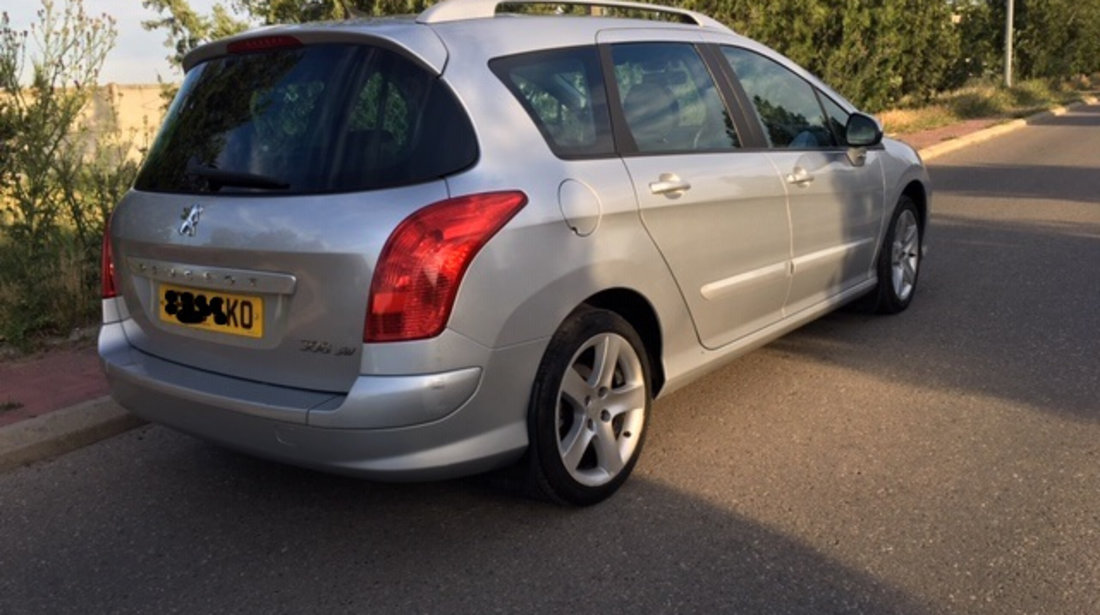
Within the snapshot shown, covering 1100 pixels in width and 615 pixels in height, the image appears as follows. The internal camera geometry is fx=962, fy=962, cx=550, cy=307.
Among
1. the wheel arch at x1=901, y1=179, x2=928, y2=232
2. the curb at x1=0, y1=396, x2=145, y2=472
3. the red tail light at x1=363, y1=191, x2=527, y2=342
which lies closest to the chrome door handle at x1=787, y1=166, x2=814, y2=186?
the wheel arch at x1=901, y1=179, x2=928, y2=232

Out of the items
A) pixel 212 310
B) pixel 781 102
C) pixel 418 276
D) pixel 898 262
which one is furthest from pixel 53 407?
pixel 898 262

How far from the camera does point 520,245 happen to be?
10.0 ft

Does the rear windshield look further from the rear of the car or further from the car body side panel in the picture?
the car body side panel

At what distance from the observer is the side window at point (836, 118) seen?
5.11 meters

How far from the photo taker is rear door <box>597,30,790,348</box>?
12.2ft

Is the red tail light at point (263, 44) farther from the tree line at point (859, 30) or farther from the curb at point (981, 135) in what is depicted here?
the curb at point (981, 135)

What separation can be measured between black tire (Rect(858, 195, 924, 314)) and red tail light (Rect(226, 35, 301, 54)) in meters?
3.68

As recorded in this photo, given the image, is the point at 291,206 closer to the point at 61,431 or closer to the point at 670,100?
the point at 670,100

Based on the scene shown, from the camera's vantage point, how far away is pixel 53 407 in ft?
14.9

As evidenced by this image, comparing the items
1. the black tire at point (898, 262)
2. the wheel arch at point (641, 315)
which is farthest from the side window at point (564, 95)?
the black tire at point (898, 262)

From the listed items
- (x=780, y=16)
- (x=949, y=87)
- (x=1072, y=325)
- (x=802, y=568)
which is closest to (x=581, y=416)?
(x=802, y=568)

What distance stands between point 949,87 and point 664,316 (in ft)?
86.0

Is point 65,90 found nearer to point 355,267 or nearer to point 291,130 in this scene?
point 291,130

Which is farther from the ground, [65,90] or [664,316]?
[65,90]
